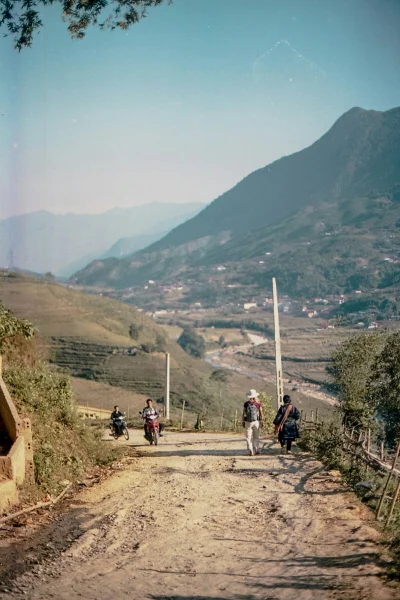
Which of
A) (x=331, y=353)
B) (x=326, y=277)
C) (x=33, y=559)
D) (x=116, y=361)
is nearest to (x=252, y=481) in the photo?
(x=33, y=559)

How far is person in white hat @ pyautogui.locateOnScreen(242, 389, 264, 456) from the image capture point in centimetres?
1493

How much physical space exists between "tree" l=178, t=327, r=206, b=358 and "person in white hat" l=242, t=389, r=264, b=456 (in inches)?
3682

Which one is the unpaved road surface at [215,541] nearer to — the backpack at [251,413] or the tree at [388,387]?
the backpack at [251,413]

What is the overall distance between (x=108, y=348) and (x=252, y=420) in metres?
68.0

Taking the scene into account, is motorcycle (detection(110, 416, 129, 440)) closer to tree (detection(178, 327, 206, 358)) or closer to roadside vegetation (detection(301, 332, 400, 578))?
roadside vegetation (detection(301, 332, 400, 578))

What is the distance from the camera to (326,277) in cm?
14625

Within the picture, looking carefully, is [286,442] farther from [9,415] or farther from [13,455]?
[13,455]

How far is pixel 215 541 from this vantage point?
Result: 325 inches

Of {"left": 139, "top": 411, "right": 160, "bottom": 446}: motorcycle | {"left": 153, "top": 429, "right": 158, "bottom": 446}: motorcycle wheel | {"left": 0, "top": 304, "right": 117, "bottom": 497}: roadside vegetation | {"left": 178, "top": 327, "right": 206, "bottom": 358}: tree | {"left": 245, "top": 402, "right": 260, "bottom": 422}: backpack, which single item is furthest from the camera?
{"left": 178, "top": 327, "right": 206, "bottom": 358}: tree

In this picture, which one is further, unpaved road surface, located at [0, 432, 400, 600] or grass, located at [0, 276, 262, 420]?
grass, located at [0, 276, 262, 420]

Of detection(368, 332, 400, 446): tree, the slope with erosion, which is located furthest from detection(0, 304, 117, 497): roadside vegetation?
the slope with erosion

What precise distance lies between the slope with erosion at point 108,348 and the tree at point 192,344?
716 cm

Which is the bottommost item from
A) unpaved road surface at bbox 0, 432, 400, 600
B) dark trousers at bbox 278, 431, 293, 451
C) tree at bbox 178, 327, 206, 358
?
tree at bbox 178, 327, 206, 358

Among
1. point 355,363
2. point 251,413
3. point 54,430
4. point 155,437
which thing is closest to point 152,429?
point 155,437
